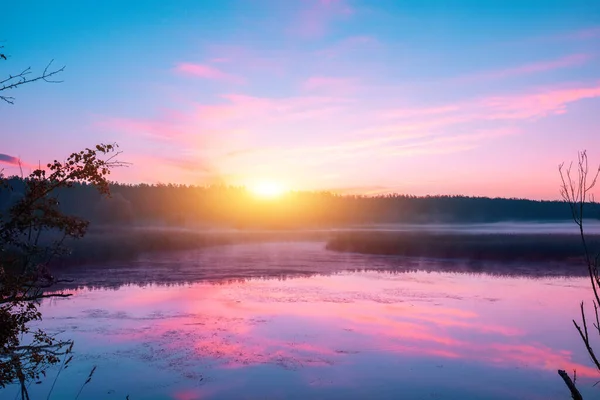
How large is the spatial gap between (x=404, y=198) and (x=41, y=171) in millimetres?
160373

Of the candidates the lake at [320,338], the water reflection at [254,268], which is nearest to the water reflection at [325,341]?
the lake at [320,338]

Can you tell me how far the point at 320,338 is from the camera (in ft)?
51.4

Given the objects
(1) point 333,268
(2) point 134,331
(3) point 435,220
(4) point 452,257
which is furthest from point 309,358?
(3) point 435,220

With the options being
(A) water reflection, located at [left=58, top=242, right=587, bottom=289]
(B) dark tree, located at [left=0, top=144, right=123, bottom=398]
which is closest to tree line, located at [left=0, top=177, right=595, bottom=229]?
(A) water reflection, located at [left=58, top=242, right=587, bottom=289]

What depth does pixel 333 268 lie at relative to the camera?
34469 mm

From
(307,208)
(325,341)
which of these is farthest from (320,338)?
(307,208)

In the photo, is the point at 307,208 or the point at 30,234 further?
the point at 307,208

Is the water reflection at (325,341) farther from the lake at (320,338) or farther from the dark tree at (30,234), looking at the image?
the dark tree at (30,234)

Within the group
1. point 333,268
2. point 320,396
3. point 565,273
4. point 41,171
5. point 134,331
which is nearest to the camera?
point 41,171

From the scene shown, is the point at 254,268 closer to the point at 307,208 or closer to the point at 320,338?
the point at 320,338

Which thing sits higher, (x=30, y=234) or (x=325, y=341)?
(x=30, y=234)

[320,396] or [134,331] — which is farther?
[134,331]

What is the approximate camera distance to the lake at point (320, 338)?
11.5 metres

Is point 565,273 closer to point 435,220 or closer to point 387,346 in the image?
point 387,346
